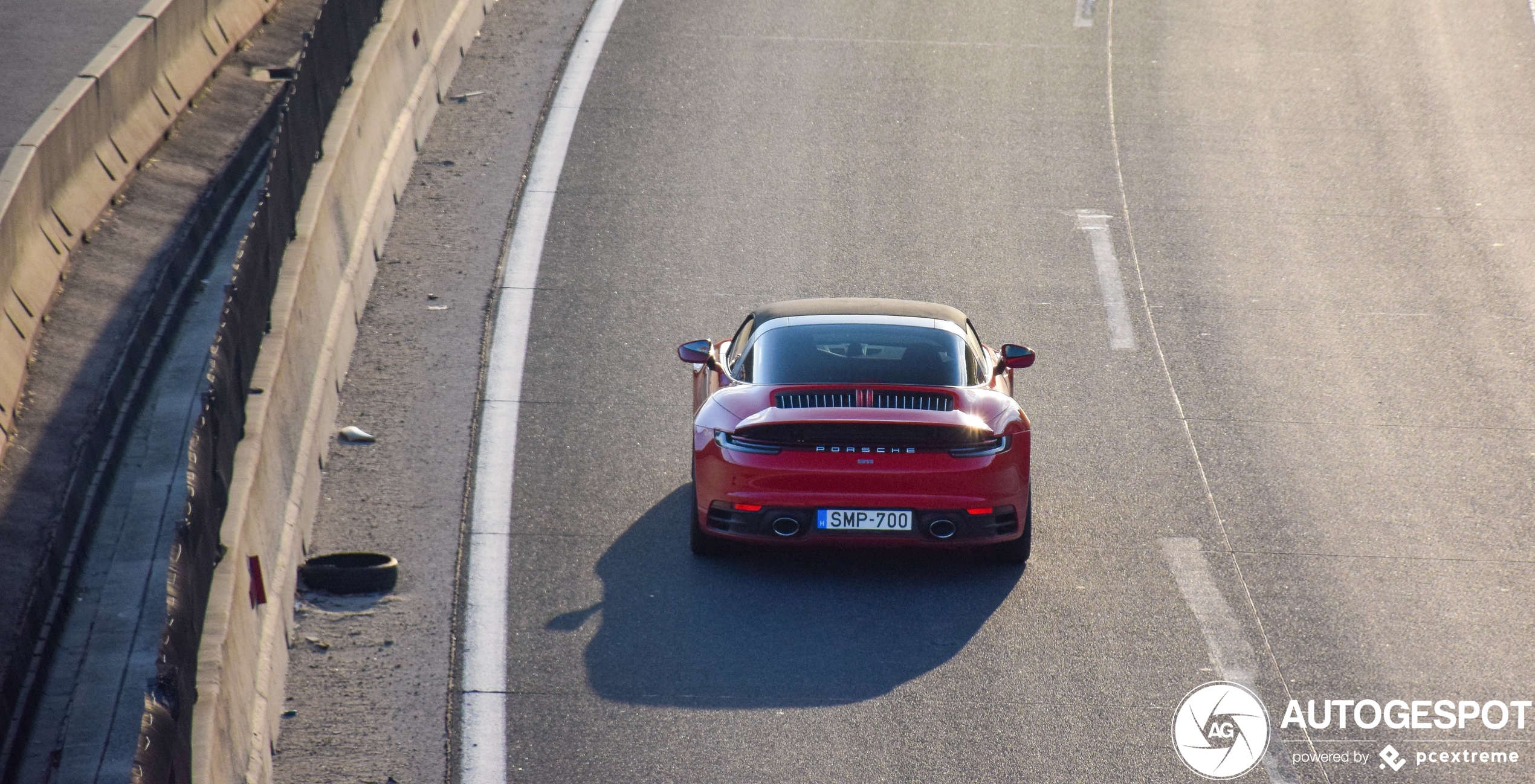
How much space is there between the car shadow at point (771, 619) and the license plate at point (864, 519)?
1.22 ft

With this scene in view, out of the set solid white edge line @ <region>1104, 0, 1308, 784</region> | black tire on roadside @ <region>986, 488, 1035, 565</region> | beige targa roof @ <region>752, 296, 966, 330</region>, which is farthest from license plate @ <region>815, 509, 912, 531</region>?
solid white edge line @ <region>1104, 0, 1308, 784</region>

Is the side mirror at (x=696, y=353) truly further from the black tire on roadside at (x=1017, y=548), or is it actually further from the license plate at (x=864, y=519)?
the black tire on roadside at (x=1017, y=548)

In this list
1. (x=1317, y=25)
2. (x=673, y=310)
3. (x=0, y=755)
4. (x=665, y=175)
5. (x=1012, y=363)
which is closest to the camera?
(x=0, y=755)

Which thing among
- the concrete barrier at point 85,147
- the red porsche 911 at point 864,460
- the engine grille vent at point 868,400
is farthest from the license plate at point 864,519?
the concrete barrier at point 85,147

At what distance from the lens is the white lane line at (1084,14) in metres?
20.2

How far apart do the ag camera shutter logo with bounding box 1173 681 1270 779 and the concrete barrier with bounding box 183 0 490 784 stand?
3.75m

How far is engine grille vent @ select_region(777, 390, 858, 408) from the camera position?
862 centimetres

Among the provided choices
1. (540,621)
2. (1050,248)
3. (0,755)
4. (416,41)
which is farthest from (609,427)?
(416,41)

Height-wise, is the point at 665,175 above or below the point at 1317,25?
A: below

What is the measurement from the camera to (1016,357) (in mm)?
9617

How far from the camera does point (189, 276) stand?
Answer: 13.2 meters

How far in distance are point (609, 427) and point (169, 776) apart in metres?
5.76

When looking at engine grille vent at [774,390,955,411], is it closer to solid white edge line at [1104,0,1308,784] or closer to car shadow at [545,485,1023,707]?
car shadow at [545,485,1023,707]

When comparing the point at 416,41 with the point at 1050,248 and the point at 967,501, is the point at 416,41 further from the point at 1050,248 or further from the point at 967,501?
the point at 967,501
